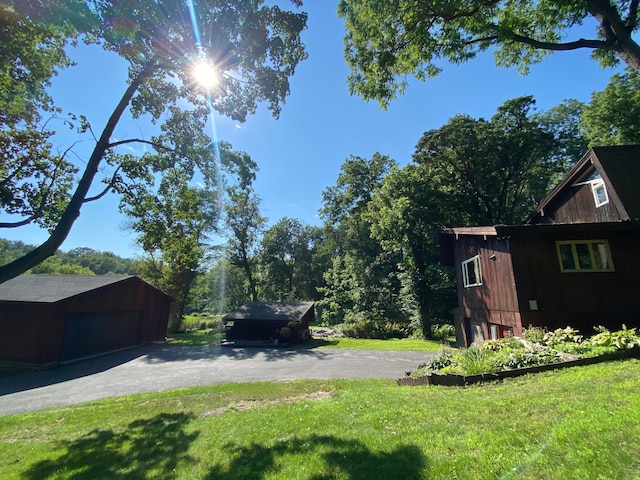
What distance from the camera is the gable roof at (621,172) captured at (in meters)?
11.5

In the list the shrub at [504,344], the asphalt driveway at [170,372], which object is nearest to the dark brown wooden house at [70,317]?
the asphalt driveway at [170,372]

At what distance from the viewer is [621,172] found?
494 inches

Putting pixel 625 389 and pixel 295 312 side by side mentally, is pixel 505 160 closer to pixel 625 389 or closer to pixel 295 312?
pixel 295 312

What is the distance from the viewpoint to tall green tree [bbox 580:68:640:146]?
66.0ft

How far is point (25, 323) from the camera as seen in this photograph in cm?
1586

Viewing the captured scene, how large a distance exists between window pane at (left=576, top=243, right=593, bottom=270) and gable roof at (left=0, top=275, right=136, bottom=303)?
23.8 metres

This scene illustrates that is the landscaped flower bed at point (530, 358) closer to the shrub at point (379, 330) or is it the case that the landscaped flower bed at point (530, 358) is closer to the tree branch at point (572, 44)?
the tree branch at point (572, 44)

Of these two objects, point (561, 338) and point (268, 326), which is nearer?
point (561, 338)

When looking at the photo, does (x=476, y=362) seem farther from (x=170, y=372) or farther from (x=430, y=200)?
(x=430, y=200)

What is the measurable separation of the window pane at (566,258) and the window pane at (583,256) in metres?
0.24

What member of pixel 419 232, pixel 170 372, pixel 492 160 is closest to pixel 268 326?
pixel 170 372

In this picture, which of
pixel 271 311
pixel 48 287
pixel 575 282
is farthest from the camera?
pixel 271 311

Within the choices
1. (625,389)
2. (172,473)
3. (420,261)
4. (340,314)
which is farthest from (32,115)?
(340,314)

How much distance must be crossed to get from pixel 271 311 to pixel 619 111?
28.6m
